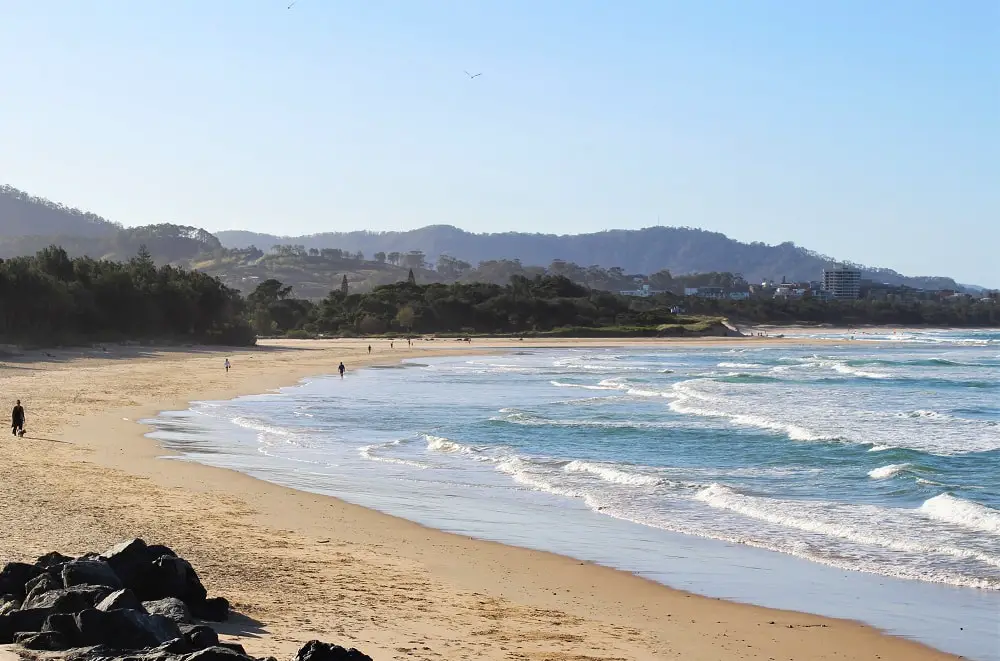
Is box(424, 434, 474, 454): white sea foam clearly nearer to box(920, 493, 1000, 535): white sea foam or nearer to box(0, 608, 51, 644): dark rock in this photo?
box(920, 493, 1000, 535): white sea foam

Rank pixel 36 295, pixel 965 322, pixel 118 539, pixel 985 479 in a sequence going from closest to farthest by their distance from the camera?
pixel 118 539, pixel 985 479, pixel 36 295, pixel 965 322

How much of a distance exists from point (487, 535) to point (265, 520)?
115 inches

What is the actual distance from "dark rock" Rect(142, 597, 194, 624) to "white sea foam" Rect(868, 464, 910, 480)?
1388cm

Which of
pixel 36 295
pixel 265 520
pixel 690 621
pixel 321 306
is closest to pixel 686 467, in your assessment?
pixel 265 520

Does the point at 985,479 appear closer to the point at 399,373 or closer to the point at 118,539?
the point at 118,539

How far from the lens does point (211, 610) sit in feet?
27.6

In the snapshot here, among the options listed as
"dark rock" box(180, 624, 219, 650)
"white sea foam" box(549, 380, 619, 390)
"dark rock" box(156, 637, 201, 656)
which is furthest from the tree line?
"dark rock" box(156, 637, 201, 656)

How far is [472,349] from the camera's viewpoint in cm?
7756

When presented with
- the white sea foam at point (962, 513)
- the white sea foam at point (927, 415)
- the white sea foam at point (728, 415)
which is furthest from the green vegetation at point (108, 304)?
the white sea foam at point (962, 513)

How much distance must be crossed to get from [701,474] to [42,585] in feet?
43.7

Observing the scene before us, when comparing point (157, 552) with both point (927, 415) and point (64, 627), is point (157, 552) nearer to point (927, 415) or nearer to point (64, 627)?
point (64, 627)

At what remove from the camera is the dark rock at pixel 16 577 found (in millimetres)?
8273

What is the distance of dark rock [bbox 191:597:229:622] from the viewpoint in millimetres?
8375

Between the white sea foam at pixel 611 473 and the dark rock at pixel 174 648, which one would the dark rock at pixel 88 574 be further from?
the white sea foam at pixel 611 473
